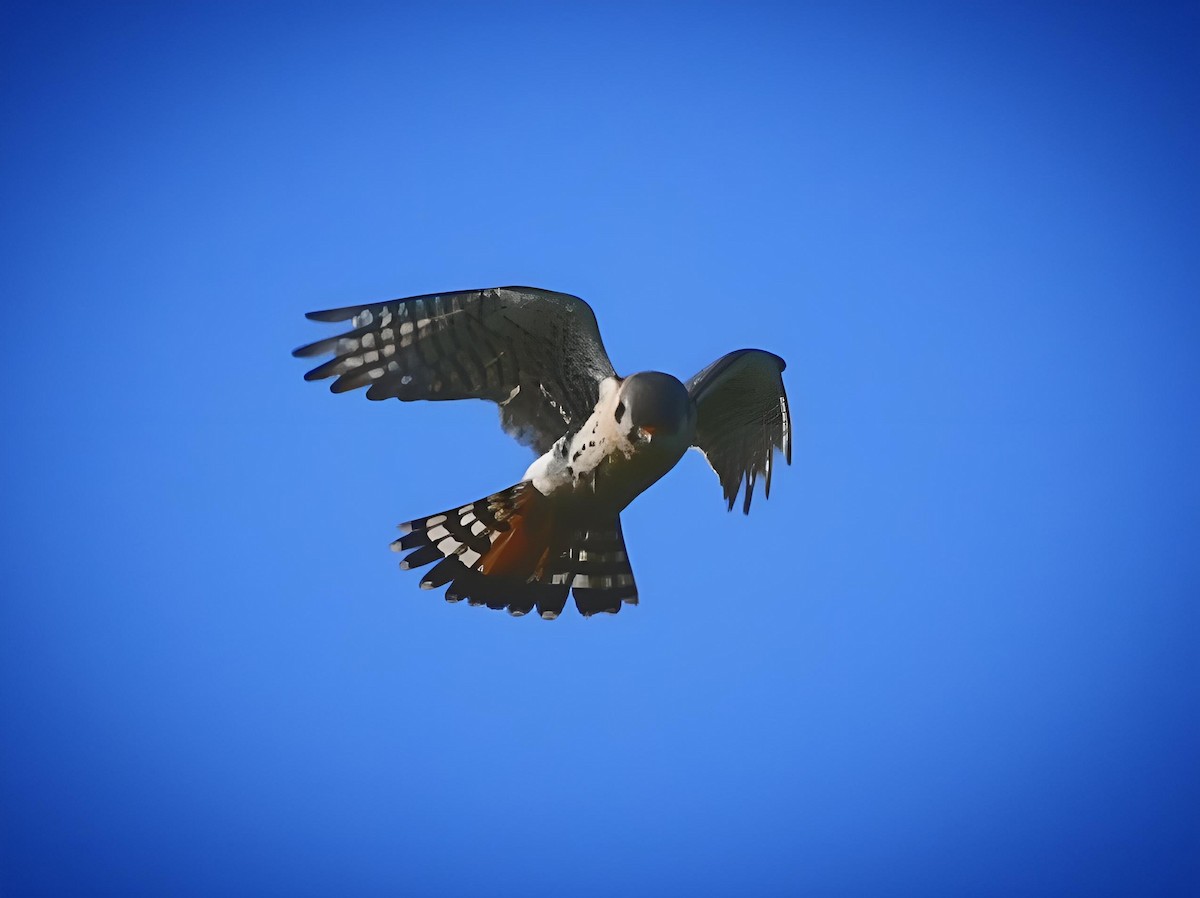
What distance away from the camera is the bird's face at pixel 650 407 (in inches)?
195

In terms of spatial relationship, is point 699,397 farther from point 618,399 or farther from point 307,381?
point 307,381

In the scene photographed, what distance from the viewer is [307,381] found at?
17.2 feet

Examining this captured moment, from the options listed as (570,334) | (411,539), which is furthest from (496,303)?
(411,539)

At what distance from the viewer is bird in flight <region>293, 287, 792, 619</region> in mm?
5211

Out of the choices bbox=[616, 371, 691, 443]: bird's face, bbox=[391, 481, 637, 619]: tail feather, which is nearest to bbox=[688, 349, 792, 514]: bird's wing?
bbox=[616, 371, 691, 443]: bird's face

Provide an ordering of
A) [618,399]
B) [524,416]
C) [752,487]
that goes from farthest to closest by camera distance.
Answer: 1. [752,487]
2. [524,416]
3. [618,399]

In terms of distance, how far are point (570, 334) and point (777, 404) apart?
124 cm

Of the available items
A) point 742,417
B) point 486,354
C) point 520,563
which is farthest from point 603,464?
point 742,417

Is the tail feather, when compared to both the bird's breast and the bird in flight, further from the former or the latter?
the bird's breast

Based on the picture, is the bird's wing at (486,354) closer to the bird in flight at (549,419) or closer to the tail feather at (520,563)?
the bird in flight at (549,419)

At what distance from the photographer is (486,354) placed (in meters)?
5.56

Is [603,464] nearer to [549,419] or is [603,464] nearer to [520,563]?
[549,419]

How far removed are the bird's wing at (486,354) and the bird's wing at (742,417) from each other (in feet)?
1.89

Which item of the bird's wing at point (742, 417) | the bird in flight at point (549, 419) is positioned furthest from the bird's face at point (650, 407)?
the bird's wing at point (742, 417)
